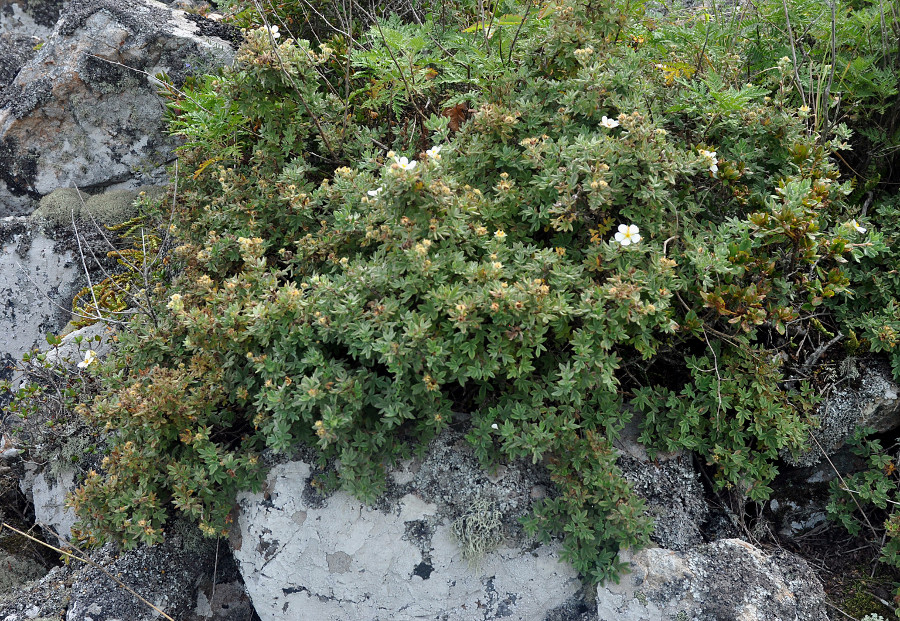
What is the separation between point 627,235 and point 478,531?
56.1 inches

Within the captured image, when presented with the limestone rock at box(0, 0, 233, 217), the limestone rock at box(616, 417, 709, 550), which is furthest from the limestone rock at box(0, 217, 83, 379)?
the limestone rock at box(616, 417, 709, 550)

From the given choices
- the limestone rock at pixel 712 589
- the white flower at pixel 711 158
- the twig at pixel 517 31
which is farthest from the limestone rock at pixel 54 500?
the white flower at pixel 711 158

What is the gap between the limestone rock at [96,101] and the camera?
4.86m

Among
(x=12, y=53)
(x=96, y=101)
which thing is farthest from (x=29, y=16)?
(x=96, y=101)

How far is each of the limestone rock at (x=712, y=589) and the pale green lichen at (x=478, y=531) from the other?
490mm

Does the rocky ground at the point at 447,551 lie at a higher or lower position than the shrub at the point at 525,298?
lower

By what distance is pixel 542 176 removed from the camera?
288 cm

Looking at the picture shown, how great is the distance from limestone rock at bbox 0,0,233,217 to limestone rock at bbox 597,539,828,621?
14.6ft

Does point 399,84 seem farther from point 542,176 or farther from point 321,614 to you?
point 321,614

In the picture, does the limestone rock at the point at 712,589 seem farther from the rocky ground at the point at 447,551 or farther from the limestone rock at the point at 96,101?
the limestone rock at the point at 96,101

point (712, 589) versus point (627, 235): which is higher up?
point (627, 235)

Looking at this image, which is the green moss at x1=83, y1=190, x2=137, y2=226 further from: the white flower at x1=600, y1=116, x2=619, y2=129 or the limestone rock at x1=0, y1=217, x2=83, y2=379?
the white flower at x1=600, y1=116, x2=619, y2=129

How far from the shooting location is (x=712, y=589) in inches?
102

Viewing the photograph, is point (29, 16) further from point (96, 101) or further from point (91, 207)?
point (91, 207)
